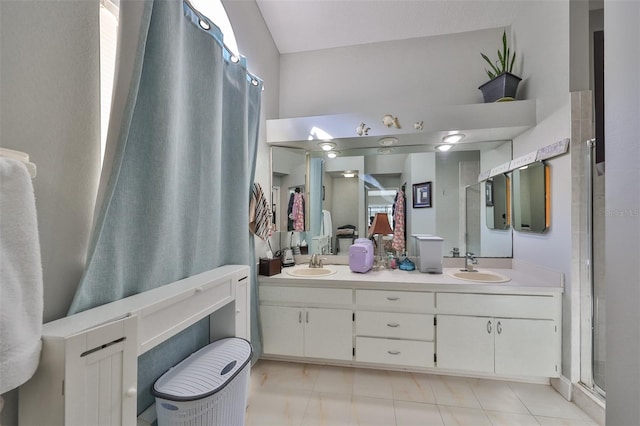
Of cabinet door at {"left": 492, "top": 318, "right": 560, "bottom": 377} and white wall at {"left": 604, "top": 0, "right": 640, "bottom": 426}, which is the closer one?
white wall at {"left": 604, "top": 0, "right": 640, "bottom": 426}

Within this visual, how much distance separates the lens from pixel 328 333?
1909 mm

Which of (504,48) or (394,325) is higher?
(504,48)

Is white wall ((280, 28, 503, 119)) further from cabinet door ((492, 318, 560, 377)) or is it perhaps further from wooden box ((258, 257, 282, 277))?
cabinet door ((492, 318, 560, 377))

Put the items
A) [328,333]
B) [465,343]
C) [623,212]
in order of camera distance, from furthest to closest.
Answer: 1. [328,333]
2. [465,343]
3. [623,212]

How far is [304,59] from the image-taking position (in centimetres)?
258

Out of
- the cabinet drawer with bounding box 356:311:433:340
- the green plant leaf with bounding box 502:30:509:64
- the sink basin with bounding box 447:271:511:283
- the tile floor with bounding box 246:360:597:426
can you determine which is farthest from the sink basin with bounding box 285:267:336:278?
the green plant leaf with bounding box 502:30:509:64

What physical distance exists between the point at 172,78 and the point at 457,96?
252 cm

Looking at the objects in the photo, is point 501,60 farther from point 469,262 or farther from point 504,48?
point 469,262

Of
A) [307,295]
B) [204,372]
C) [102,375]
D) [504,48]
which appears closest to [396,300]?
[307,295]

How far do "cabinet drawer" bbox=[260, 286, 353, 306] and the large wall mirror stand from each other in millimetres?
662

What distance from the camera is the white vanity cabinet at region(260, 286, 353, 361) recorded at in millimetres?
1890

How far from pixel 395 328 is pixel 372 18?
278 cm

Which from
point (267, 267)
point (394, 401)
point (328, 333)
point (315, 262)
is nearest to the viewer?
point (394, 401)

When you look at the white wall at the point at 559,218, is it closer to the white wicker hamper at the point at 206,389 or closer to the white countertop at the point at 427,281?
the white countertop at the point at 427,281
